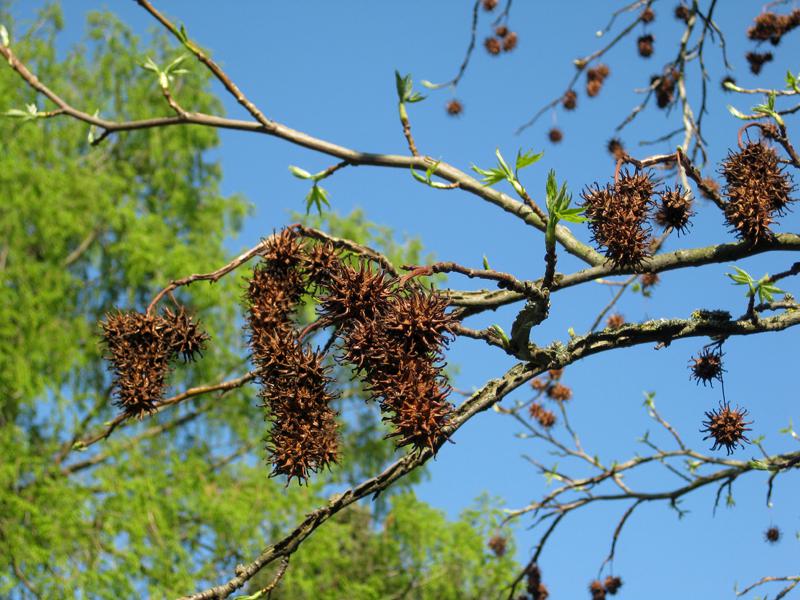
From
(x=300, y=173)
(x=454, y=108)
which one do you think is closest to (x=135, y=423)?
(x=454, y=108)

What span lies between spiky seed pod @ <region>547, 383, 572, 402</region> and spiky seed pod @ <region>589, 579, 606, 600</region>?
41.6 inches

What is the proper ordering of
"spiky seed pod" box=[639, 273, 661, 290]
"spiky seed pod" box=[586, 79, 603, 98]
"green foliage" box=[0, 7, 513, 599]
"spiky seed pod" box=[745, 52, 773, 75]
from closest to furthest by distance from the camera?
"spiky seed pod" box=[639, 273, 661, 290]
"spiky seed pod" box=[745, 52, 773, 75]
"spiky seed pod" box=[586, 79, 603, 98]
"green foliage" box=[0, 7, 513, 599]

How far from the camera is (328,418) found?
2270mm

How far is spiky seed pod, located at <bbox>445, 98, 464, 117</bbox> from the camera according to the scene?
323 inches

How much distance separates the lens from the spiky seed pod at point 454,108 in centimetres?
821

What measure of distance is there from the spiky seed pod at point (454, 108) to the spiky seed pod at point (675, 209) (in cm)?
565

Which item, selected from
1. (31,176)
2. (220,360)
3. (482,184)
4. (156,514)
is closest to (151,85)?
(31,176)

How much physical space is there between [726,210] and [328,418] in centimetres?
124

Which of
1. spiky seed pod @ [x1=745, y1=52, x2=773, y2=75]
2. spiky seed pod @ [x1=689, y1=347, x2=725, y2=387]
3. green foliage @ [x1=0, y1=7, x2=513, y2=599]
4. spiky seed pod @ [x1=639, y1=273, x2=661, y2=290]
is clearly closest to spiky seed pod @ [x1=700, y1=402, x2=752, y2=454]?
spiky seed pod @ [x1=689, y1=347, x2=725, y2=387]

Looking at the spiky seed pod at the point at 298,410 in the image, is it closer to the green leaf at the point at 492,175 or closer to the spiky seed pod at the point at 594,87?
the green leaf at the point at 492,175

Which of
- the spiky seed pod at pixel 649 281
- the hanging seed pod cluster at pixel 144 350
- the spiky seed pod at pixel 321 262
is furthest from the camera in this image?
the spiky seed pod at pixel 649 281

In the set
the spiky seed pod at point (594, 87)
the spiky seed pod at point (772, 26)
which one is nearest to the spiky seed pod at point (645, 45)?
the spiky seed pod at point (594, 87)

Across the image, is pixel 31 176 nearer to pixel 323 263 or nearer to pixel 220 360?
pixel 220 360

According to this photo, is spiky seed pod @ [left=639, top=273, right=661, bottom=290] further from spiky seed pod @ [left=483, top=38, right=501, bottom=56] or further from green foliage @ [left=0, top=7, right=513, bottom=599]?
green foliage @ [left=0, top=7, right=513, bottom=599]
